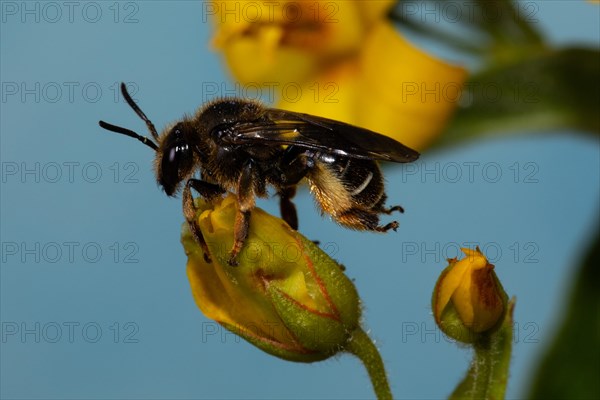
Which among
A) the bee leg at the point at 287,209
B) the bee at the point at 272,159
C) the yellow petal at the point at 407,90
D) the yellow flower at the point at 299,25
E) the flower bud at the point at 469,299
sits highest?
the yellow flower at the point at 299,25

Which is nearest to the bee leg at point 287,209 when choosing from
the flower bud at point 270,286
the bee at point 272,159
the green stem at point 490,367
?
the bee at point 272,159

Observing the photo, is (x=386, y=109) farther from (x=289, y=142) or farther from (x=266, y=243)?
(x=266, y=243)

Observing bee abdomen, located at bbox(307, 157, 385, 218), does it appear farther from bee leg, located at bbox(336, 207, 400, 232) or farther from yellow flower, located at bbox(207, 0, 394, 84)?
yellow flower, located at bbox(207, 0, 394, 84)

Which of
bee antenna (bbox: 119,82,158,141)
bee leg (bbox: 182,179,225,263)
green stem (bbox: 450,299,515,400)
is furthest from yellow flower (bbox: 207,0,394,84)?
green stem (bbox: 450,299,515,400)

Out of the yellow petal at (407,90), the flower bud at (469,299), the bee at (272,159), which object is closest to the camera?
the flower bud at (469,299)

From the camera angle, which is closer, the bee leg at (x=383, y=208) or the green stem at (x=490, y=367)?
the green stem at (x=490, y=367)

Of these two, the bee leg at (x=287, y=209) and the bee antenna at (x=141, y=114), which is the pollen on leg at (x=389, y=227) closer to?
the bee leg at (x=287, y=209)
